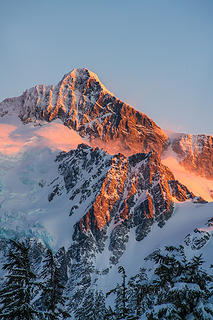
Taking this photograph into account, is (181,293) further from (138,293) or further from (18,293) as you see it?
(138,293)

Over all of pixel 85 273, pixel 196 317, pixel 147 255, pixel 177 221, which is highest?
pixel 196 317

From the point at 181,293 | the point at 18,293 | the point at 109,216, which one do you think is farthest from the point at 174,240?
the point at 18,293

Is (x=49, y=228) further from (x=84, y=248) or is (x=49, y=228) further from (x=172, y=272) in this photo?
(x=172, y=272)

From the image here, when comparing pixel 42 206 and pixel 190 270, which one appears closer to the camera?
pixel 190 270

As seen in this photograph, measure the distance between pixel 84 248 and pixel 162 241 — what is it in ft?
121

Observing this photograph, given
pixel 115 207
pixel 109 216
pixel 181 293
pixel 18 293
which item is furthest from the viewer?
pixel 115 207

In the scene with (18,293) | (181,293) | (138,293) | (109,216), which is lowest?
(109,216)

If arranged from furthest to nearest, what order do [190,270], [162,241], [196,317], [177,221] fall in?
[177,221] < [162,241] < [190,270] < [196,317]

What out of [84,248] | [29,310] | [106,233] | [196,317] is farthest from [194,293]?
[106,233]

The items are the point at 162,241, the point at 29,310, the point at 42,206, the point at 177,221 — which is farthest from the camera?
the point at 42,206

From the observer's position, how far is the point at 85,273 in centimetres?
15038

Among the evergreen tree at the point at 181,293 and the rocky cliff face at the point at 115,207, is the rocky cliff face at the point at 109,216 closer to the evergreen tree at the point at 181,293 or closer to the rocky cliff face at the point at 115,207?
the rocky cliff face at the point at 115,207

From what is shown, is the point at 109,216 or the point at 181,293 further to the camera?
the point at 109,216

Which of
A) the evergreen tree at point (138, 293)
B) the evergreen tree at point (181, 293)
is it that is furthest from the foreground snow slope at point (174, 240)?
the evergreen tree at point (181, 293)
